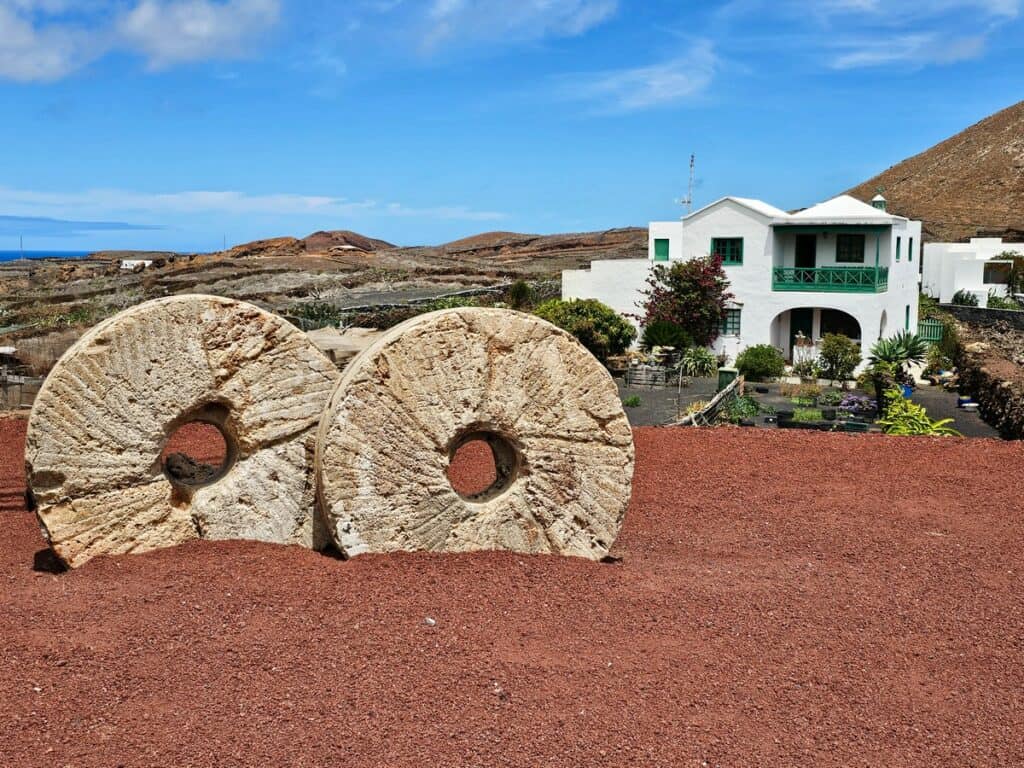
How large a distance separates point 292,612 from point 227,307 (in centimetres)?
251

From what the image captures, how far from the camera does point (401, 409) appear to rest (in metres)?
7.31

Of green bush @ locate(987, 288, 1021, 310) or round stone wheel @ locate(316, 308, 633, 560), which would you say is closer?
round stone wheel @ locate(316, 308, 633, 560)

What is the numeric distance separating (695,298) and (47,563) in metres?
24.5

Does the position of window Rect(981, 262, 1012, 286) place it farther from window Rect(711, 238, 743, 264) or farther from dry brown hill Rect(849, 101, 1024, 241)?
window Rect(711, 238, 743, 264)

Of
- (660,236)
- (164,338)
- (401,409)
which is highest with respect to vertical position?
(660,236)

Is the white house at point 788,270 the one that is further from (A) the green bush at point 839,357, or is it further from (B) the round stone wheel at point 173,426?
(B) the round stone wheel at point 173,426

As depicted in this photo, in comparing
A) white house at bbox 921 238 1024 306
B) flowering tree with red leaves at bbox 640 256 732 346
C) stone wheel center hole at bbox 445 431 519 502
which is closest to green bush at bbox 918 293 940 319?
white house at bbox 921 238 1024 306

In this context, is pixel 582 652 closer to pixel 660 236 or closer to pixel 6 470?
pixel 6 470

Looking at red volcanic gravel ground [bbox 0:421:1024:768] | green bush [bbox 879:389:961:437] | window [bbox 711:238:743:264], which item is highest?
window [bbox 711:238:743:264]

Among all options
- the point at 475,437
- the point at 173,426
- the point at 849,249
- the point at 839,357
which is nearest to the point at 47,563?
the point at 173,426

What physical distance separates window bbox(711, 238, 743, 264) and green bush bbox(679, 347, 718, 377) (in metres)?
3.35

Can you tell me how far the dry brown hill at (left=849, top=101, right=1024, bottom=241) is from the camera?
69.9 meters

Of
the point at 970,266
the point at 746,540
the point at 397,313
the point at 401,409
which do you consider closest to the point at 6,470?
the point at 401,409

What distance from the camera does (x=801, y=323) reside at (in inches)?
1261
